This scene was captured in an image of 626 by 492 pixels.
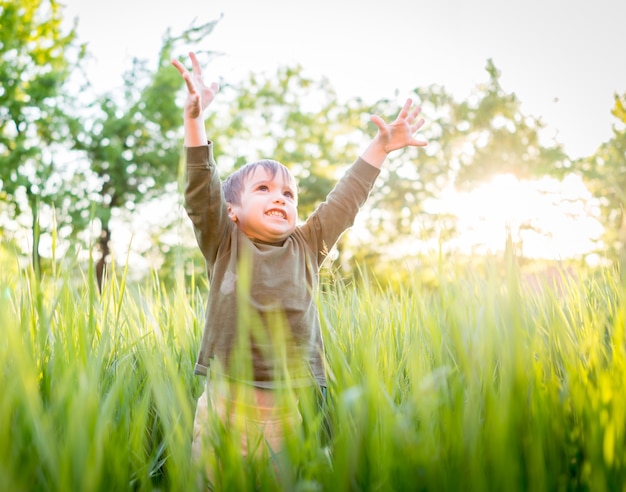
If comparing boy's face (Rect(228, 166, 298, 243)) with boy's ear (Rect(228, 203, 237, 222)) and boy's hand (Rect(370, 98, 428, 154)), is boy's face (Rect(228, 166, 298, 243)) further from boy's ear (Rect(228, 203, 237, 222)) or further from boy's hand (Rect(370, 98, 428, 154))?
boy's hand (Rect(370, 98, 428, 154))

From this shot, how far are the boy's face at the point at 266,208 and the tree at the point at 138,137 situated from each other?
14114 millimetres

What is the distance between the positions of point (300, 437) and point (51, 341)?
0.91m

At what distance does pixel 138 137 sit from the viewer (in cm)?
1592

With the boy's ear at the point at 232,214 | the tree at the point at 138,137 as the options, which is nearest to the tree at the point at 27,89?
the tree at the point at 138,137

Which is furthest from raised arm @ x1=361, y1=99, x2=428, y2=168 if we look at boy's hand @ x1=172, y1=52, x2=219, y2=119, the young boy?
boy's hand @ x1=172, y1=52, x2=219, y2=119

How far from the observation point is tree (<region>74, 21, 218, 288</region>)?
15367 millimetres

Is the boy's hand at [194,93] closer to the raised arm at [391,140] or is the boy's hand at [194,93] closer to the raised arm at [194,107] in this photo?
the raised arm at [194,107]

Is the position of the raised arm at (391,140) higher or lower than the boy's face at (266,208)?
higher

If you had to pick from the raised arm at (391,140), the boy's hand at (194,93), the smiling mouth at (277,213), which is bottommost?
the smiling mouth at (277,213)

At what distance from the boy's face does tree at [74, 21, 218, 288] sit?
1411 cm

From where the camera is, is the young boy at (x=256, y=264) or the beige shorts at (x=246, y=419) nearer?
the beige shorts at (x=246, y=419)

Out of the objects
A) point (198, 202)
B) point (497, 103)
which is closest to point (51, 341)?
point (198, 202)

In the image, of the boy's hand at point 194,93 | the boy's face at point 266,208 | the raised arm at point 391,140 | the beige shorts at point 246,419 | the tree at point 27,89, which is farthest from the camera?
the tree at point 27,89

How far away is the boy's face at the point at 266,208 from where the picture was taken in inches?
72.4
